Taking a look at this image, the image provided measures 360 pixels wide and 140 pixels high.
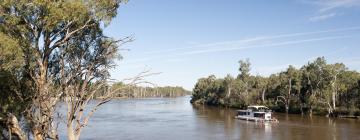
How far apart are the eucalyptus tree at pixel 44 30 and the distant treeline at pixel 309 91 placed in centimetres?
7140

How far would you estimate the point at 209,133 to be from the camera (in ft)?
183

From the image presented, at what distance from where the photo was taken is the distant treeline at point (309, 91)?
84.9 metres

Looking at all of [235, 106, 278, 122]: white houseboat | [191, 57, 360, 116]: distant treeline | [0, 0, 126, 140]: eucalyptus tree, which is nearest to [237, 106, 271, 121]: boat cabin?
[235, 106, 278, 122]: white houseboat

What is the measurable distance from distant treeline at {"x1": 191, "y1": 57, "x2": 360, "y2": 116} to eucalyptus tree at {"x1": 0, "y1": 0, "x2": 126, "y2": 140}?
71.4 metres

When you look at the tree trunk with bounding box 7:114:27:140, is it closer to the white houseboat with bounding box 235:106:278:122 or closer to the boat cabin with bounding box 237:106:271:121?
the white houseboat with bounding box 235:106:278:122

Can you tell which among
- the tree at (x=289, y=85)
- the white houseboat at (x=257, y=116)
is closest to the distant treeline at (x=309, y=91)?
the tree at (x=289, y=85)

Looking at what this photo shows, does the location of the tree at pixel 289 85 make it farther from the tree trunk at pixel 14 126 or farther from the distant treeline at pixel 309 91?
the tree trunk at pixel 14 126

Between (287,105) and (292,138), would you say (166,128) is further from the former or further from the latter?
(287,105)

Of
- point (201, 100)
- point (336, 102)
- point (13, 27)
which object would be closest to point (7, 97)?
point (13, 27)

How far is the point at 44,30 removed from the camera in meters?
16.4

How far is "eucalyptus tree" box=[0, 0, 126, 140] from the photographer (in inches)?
609

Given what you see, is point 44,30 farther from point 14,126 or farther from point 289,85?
point 289,85

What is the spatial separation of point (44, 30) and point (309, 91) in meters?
86.7

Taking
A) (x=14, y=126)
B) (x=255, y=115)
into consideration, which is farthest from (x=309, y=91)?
(x=14, y=126)
